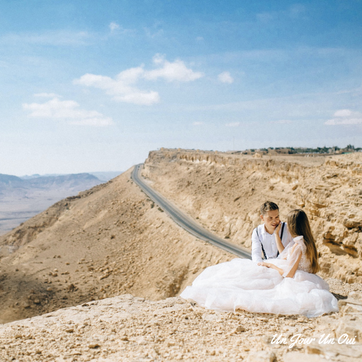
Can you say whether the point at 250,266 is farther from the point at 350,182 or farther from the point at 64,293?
the point at 64,293

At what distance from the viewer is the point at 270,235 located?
7562 millimetres

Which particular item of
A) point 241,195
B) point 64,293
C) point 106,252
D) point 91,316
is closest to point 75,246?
point 106,252

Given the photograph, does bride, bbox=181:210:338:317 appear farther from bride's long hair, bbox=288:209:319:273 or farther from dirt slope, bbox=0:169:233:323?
dirt slope, bbox=0:169:233:323

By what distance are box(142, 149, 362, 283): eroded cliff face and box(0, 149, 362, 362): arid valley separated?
103mm

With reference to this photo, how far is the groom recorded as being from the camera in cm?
702

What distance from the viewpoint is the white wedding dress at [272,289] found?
20.8 ft

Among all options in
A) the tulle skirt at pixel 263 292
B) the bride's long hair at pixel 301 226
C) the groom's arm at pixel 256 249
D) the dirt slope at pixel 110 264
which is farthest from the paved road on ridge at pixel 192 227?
the bride's long hair at pixel 301 226

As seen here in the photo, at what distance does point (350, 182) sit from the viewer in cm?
1788

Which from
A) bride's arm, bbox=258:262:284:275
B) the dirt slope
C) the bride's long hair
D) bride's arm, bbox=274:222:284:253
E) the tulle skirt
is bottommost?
the dirt slope

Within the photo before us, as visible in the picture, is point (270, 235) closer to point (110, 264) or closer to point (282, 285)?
point (282, 285)

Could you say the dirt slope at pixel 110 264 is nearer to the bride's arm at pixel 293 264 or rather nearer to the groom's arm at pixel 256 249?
the groom's arm at pixel 256 249

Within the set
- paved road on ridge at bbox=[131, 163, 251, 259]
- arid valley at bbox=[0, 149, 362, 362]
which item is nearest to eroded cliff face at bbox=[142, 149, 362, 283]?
arid valley at bbox=[0, 149, 362, 362]

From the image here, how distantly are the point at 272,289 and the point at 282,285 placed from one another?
268 millimetres

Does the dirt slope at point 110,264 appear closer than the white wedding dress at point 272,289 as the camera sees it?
No
